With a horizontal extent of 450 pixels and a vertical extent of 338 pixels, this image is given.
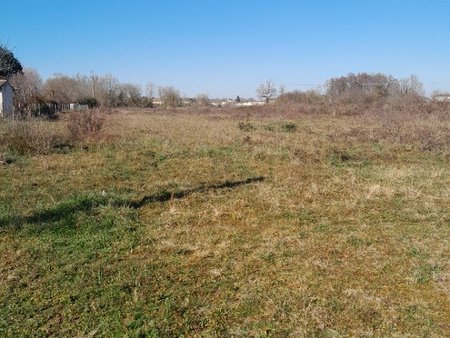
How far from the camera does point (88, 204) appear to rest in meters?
7.04

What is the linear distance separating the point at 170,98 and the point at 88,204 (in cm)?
5662

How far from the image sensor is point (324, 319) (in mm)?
3713

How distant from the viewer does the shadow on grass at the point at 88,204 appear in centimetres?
618

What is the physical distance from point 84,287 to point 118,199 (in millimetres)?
3252

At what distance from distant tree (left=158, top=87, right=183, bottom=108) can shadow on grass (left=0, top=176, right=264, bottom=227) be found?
5434cm

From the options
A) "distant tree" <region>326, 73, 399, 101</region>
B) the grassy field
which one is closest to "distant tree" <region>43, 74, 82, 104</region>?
"distant tree" <region>326, 73, 399, 101</region>

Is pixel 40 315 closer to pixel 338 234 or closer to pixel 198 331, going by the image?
pixel 198 331

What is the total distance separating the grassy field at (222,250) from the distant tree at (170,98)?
5186 centimetres

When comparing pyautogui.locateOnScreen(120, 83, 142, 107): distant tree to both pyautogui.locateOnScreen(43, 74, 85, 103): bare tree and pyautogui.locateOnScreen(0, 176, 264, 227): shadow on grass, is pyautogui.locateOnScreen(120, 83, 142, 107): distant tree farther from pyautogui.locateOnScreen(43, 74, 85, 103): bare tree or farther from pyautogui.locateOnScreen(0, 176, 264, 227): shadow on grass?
pyautogui.locateOnScreen(0, 176, 264, 227): shadow on grass

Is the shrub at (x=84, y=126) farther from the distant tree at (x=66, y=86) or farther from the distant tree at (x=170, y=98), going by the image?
the distant tree at (x=170, y=98)

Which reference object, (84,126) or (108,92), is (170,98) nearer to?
(108,92)

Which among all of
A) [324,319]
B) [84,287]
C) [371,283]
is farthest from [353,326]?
[84,287]

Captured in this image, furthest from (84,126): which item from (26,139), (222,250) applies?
(222,250)

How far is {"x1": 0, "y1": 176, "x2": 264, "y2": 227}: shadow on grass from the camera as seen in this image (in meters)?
6.18
